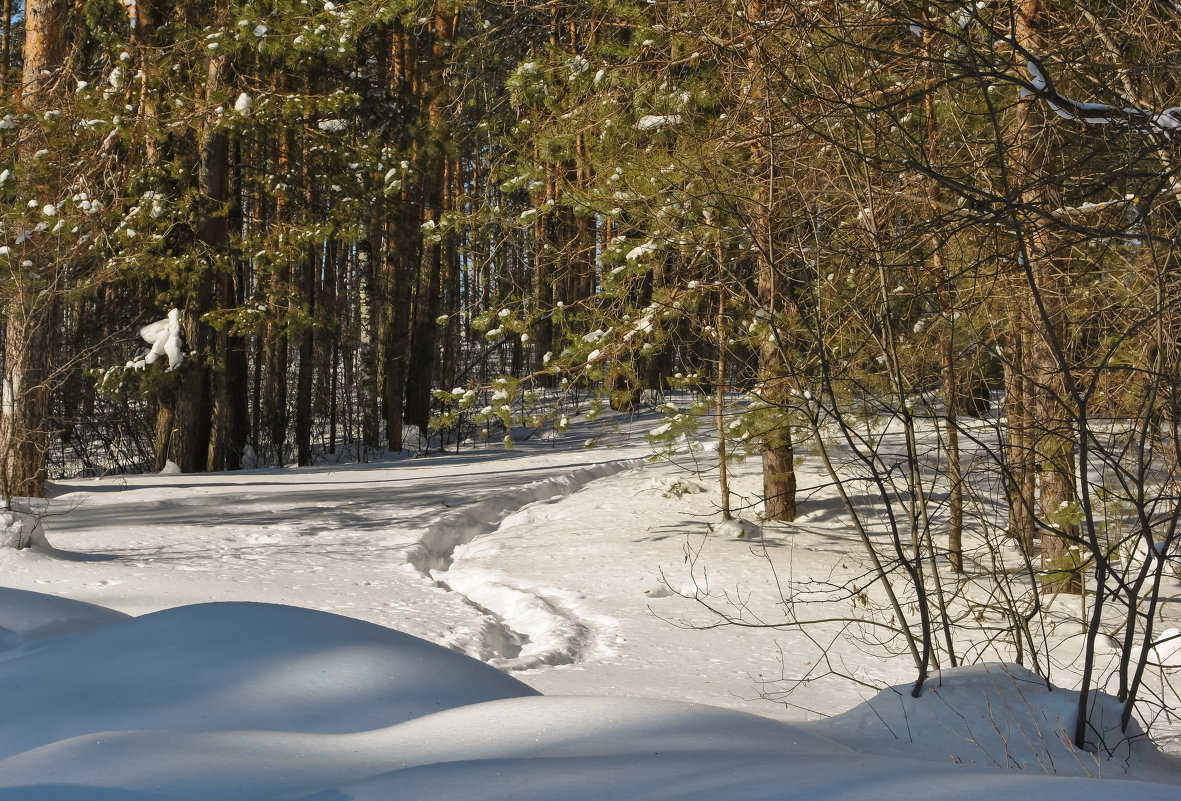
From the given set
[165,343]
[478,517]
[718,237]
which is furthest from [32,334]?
[718,237]

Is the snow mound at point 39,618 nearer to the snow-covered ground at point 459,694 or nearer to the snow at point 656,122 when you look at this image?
the snow-covered ground at point 459,694

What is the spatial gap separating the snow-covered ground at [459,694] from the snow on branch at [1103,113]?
6.89 ft

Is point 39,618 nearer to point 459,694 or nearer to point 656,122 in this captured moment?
point 459,694

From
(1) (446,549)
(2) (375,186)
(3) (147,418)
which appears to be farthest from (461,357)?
(1) (446,549)

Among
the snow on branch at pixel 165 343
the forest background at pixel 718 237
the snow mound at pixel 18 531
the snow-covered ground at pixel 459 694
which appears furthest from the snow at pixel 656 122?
the snow on branch at pixel 165 343

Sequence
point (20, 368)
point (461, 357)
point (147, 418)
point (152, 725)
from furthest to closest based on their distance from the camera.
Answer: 1. point (461, 357)
2. point (147, 418)
3. point (20, 368)
4. point (152, 725)

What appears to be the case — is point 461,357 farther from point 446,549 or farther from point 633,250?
point 633,250

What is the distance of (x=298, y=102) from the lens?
1041 cm

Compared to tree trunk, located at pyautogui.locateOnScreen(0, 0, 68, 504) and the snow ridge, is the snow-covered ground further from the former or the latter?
tree trunk, located at pyautogui.locateOnScreen(0, 0, 68, 504)

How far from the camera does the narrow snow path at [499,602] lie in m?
5.25

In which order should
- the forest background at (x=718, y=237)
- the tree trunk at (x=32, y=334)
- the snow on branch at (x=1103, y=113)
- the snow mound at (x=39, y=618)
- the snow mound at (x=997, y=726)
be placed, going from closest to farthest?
the snow mound at (x=997, y=726) → the snow on branch at (x=1103, y=113) → the snow mound at (x=39, y=618) → the forest background at (x=718, y=237) → the tree trunk at (x=32, y=334)

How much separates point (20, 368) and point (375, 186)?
20.1 ft

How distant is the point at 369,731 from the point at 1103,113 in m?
3.30

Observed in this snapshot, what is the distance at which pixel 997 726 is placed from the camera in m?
3.11
